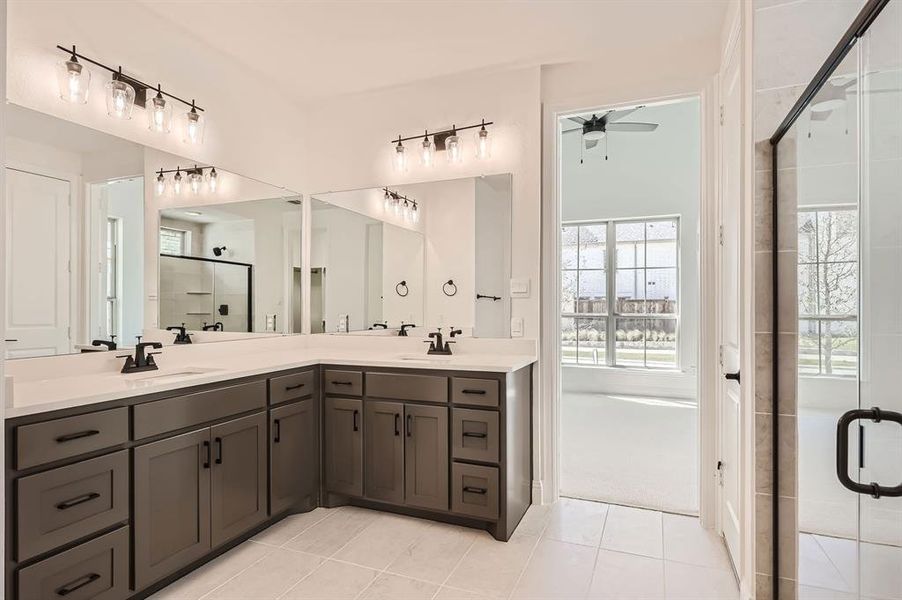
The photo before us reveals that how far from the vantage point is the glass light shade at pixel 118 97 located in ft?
7.86

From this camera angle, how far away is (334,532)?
2654 mm

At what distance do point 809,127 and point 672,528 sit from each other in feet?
7.12

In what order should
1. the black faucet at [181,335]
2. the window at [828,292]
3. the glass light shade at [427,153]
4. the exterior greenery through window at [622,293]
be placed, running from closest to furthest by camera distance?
the window at [828,292] < the black faucet at [181,335] < the glass light shade at [427,153] < the exterior greenery through window at [622,293]

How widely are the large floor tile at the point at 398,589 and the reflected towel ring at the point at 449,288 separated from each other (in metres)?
1.71

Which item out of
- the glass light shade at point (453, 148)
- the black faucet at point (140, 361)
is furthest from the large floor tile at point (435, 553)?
the glass light shade at point (453, 148)

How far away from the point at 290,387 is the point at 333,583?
1.03 metres

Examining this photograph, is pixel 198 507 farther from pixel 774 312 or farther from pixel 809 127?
pixel 809 127

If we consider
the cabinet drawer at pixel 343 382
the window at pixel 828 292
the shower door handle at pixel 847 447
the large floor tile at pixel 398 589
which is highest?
the window at pixel 828 292

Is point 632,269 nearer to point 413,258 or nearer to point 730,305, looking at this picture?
point 413,258

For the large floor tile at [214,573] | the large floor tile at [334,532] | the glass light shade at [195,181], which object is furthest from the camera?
the glass light shade at [195,181]

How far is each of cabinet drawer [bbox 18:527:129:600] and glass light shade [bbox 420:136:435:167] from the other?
263 cm

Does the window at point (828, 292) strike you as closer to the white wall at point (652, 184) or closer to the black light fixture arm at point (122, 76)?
the black light fixture arm at point (122, 76)

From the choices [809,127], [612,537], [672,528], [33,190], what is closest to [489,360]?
[612,537]

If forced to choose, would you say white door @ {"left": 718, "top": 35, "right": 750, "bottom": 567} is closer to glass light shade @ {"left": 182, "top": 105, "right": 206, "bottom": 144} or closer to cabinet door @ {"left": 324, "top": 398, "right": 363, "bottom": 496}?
cabinet door @ {"left": 324, "top": 398, "right": 363, "bottom": 496}
